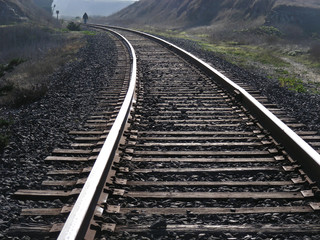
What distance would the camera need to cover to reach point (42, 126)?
16.8 feet

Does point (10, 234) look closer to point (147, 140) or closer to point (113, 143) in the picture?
point (113, 143)

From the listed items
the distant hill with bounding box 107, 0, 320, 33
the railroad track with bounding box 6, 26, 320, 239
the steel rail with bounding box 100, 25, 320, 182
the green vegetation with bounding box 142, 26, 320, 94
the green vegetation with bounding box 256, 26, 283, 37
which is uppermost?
the distant hill with bounding box 107, 0, 320, 33

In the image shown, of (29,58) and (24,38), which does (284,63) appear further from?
(24,38)

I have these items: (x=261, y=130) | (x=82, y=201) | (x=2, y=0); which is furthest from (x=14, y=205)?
(x=2, y=0)

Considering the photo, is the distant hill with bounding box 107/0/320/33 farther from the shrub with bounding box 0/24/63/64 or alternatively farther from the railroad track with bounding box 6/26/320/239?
the railroad track with bounding box 6/26/320/239

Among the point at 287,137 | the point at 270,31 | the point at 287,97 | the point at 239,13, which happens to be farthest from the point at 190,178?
the point at 239,13

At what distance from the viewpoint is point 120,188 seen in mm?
3318

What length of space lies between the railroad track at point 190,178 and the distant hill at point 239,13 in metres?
25.0

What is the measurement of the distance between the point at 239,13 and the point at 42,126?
118 ft

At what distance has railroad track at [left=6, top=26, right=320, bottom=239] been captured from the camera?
272cm

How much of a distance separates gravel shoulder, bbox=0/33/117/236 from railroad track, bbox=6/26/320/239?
0.51ft

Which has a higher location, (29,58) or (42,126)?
(29,58)

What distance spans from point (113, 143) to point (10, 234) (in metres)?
1.49

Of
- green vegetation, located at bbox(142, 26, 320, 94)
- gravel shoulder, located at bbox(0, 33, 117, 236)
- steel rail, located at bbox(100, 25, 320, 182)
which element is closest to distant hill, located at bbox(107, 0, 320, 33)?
green vegetation, located at bbox(142, 26, 320, 94)
